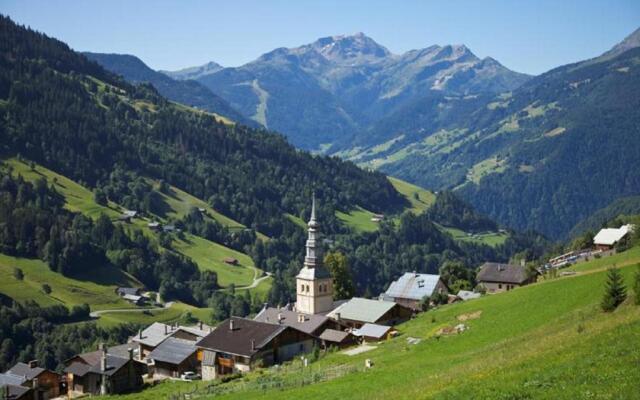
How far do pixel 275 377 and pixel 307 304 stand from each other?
39.8 m

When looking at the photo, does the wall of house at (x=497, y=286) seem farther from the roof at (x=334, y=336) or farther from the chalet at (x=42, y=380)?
the chalet at (x=42, y=380)

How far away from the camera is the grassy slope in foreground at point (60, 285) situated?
14088 cm

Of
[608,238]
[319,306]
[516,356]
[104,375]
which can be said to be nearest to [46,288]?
[319,306]

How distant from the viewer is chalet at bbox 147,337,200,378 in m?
75.1

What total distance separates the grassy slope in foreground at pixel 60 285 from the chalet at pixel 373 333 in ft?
272

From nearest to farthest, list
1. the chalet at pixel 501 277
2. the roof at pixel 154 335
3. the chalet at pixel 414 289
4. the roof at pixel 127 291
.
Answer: the roof at pixel 154 335 → the chalet at pixel 501 277 → the chalet at pixel 414 289 → the roof at pixel 127 291

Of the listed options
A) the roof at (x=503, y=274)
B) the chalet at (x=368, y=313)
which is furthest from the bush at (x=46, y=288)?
the roof at (x=503, y=274)

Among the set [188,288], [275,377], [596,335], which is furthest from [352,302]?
[188,288]

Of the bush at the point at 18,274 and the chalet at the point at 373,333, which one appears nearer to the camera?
the chalet at the point at 373,333

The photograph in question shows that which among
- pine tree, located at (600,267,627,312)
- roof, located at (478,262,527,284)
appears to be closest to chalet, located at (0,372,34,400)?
pine tree, located at (600,267,627,312)

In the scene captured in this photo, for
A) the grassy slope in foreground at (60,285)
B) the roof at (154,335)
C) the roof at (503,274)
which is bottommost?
the grassy slope in foreground at (60,285)

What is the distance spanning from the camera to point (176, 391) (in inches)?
2441

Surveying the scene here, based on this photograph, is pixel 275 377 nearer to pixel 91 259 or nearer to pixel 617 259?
pixel 617 259

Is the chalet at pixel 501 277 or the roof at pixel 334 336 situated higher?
the roof at pixel 334 336
